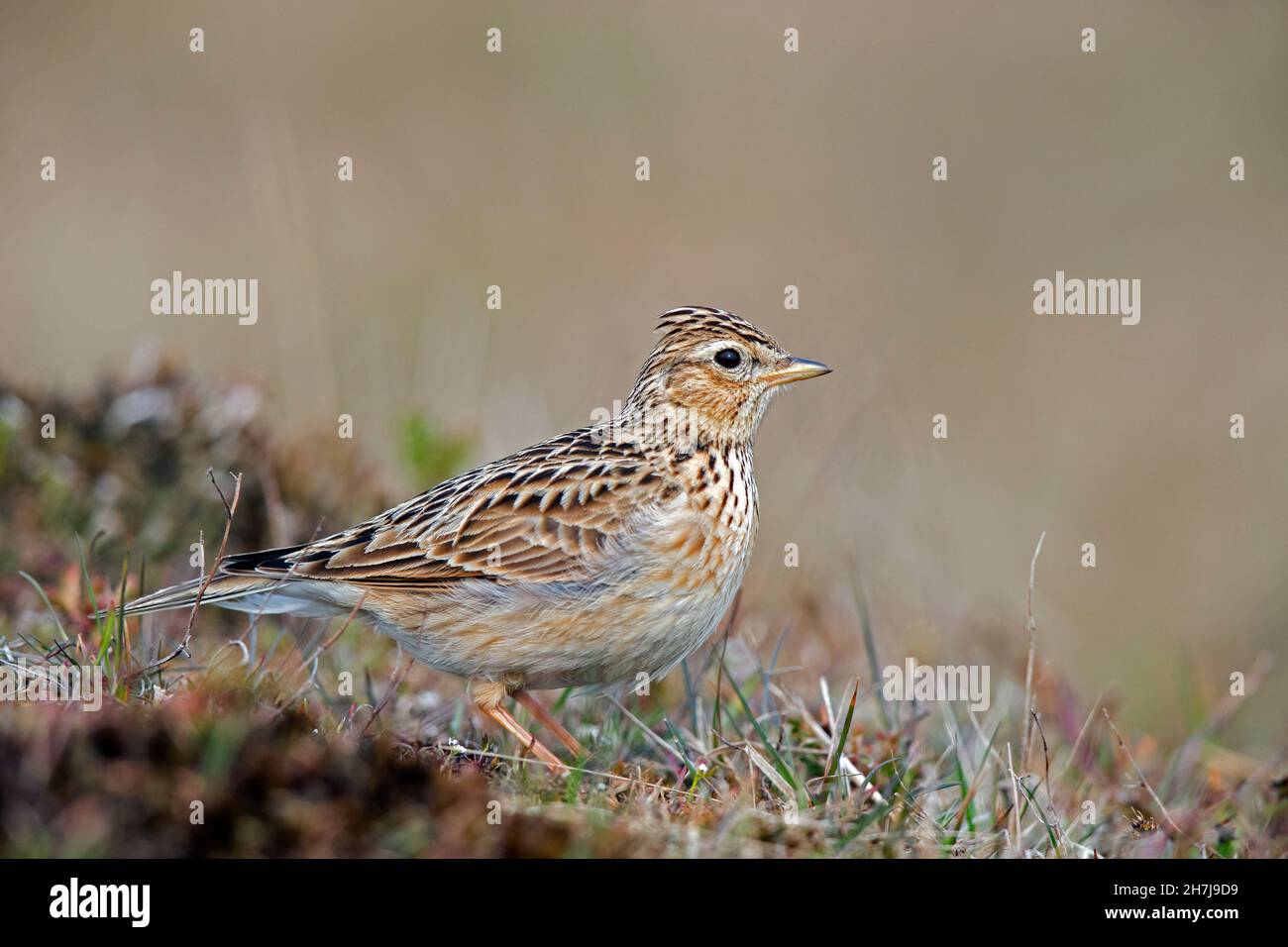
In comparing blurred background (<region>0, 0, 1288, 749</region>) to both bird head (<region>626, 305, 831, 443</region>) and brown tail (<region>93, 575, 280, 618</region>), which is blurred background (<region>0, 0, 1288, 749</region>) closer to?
bird head (<region>626, 305, 831, 443</region>)

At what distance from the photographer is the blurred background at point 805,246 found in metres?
11.4

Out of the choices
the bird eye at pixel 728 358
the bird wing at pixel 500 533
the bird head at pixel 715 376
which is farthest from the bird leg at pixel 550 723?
the bird eye at pixel 728 358

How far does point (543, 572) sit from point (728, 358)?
5.18 feet

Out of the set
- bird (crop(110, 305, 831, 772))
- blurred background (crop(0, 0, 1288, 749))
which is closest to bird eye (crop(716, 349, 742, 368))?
bird (crop(110, 305, 831, 772))

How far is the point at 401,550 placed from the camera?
6750mm

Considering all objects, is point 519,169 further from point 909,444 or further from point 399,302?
point 909,444

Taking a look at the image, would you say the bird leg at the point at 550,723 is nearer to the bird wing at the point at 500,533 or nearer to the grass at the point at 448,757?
the grass at the point at 448,757

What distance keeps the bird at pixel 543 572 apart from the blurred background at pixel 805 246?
2.93m

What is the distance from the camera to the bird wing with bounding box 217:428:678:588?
6.62 meters

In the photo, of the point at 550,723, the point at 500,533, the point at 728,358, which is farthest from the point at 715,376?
the point at 550,723

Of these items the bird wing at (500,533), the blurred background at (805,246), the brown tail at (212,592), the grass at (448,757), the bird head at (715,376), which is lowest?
the grass at (448,757)

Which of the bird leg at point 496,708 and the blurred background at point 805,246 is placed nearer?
the bird leg at point 496,708

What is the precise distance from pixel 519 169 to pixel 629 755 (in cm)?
1681
